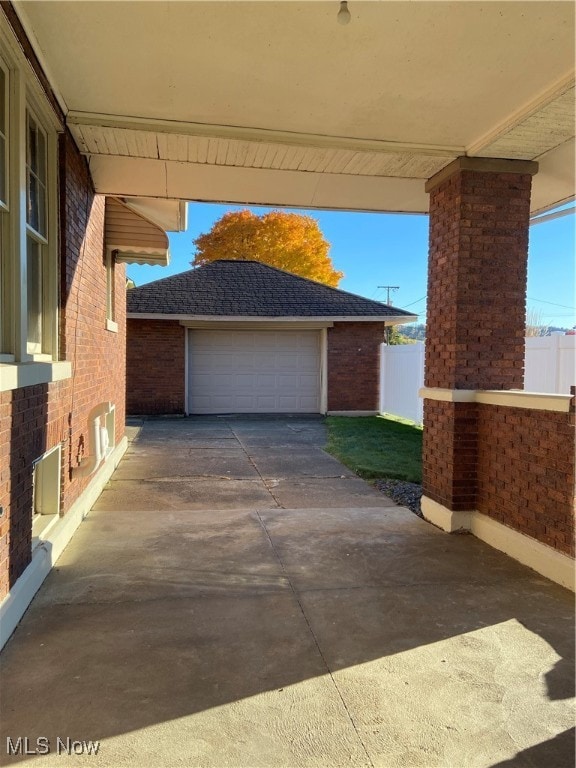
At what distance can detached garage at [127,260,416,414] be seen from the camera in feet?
50.7

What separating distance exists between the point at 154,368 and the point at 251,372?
2770mm

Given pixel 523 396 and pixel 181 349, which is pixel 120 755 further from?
pixel 181 349

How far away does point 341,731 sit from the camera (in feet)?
8.10

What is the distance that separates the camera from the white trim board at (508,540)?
412 centimetres

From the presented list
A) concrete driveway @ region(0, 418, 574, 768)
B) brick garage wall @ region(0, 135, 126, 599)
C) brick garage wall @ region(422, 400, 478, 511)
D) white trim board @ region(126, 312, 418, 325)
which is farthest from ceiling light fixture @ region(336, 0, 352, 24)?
white trim board @ region(126, 312, 418, 325)

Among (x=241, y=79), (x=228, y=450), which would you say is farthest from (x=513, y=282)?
(x=228, y=450)

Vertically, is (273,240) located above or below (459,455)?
above

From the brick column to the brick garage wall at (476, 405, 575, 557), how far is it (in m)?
0.19

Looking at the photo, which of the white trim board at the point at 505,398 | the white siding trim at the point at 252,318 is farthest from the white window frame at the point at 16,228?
the white siding trim at the point at 252,318

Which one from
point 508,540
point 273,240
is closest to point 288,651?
point 508,540

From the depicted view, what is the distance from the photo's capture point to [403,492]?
6.97 m

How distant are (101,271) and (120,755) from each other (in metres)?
5.74

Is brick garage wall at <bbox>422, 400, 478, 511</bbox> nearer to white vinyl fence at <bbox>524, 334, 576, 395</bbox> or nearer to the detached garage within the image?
white vinyl fence at <bbox>524, 334, 576, 395</bbox>

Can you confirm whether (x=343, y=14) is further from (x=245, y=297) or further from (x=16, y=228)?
(x=245, y=297)
